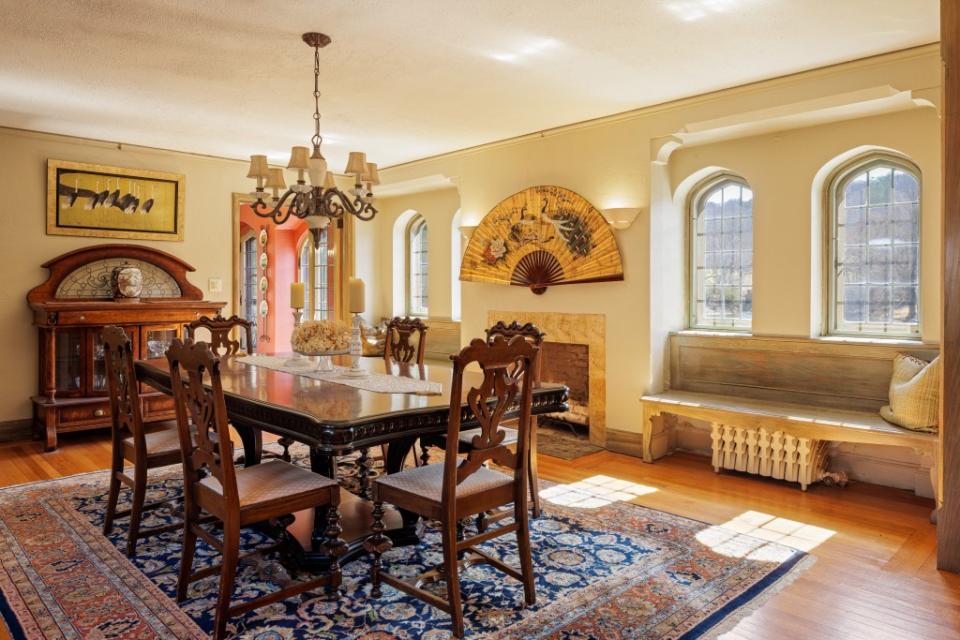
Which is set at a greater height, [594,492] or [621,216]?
[621,216]

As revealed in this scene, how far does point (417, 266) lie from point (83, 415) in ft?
11.9

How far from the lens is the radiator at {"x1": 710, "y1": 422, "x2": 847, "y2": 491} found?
158 inches

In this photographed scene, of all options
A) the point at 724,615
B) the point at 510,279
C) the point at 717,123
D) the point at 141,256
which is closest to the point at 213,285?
the point at 141,256

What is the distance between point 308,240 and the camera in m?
8.77

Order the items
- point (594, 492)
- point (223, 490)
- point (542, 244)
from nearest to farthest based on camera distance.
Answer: point (223, 490) → point (594, 492) → point (542, 244)

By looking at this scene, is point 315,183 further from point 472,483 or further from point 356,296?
point 472,483

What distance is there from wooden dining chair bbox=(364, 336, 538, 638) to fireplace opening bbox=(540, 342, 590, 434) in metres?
2.85

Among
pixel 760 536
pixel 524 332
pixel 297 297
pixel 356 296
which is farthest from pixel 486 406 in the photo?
pixel 760 536

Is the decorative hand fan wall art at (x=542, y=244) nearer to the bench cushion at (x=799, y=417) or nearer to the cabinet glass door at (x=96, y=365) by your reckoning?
the bench cushion at (x=799, y=417)

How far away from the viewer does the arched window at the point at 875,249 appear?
4.05m

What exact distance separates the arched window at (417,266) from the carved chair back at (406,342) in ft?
9.42

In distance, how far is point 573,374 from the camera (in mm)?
5469

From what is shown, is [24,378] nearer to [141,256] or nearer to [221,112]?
[141,256]

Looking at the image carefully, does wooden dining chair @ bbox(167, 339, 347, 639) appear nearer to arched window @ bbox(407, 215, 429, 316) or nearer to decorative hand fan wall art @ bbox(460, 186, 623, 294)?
decorative hand fan wall art @ bbox(460, 186, 623, 294)
